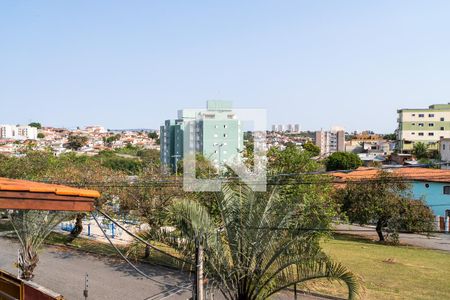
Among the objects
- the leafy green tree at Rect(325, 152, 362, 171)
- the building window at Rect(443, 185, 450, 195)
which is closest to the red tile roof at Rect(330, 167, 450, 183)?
the building window at Rect(443, 185, 450, 195)

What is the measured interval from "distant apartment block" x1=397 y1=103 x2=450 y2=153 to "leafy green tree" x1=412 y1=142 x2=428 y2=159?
16.1 ft

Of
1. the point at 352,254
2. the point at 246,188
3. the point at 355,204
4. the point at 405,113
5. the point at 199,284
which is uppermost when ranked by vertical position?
the point at 405,113

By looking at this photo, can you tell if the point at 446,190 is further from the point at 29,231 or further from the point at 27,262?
the point at 27,262

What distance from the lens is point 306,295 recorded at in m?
10.5

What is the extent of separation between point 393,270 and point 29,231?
11.1 metres

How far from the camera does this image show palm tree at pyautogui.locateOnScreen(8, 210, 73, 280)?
37.1 ft

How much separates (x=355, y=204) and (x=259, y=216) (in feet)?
47.9

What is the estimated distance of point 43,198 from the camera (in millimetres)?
3850

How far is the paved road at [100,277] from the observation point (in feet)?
35.1

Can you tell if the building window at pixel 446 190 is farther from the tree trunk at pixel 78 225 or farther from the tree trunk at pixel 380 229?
the tree trunk at pixel 78 225

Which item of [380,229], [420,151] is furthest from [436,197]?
[420,151]

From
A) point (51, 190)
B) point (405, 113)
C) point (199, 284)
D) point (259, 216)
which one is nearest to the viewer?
point (51, 190)

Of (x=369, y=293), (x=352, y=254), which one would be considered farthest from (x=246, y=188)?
(x=352, y=254)

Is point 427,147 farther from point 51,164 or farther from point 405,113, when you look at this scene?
point 51,164
